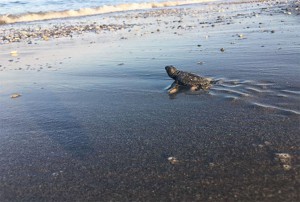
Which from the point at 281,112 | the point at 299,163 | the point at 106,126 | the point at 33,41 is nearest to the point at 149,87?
the point at 106,126

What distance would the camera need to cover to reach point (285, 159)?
3109mm

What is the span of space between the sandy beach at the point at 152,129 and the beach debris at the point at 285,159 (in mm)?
17

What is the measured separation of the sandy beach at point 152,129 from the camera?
2.88m

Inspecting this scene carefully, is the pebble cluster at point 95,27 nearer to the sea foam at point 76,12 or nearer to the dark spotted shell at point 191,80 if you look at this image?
the sea foam at point 76,12

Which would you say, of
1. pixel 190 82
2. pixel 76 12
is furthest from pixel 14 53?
pixel 76 12

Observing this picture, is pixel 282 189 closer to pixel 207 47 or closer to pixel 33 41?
pixel 207 47

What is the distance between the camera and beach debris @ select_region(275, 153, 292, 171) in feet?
9.77

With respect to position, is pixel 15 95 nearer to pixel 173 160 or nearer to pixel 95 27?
pixel 173 160

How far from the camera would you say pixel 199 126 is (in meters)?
4.11

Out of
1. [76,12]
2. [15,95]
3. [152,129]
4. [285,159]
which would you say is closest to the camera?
[285,159]

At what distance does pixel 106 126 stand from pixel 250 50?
17.2 feet

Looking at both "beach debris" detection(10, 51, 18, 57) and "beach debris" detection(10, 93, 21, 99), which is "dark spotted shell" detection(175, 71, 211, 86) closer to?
"beach debris" detection(10, 93, 21, 99)

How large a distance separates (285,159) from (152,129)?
1580 mm

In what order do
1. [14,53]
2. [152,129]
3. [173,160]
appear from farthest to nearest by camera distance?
[14,53]
[152,129]
[173,160]
